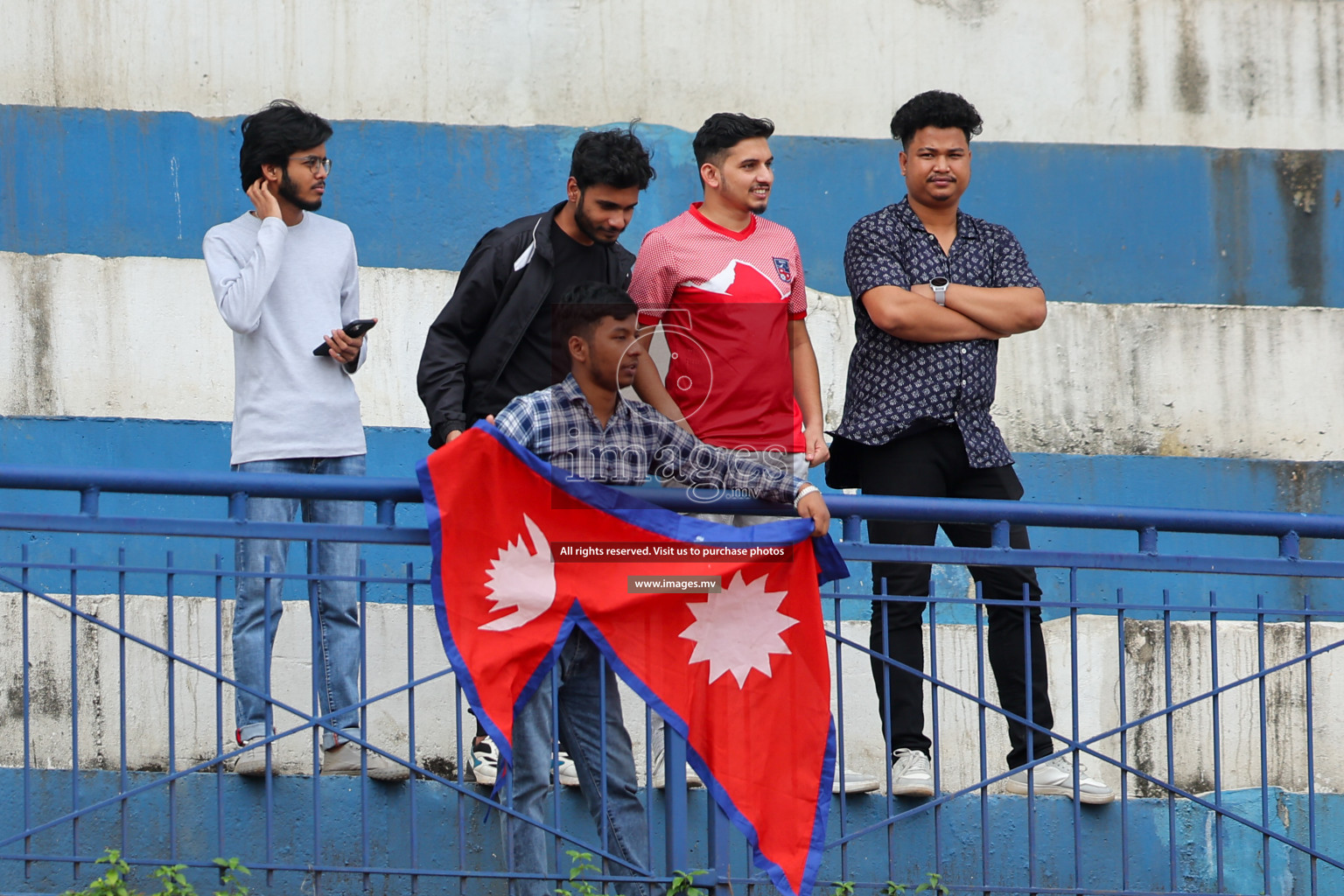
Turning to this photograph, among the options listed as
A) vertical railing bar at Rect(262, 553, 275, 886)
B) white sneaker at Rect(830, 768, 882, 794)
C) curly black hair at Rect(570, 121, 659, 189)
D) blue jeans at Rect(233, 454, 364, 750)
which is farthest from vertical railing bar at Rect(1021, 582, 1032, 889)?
vertical railing bar at Rect(262, 553, 275, 886)

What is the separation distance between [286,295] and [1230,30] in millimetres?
4865

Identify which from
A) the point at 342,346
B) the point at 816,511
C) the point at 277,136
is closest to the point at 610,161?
the point at 342,346

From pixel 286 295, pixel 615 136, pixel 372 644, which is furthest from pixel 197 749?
pixel 615 136

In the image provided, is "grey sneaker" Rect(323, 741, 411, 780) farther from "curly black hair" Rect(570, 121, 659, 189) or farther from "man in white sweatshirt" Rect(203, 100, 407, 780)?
"curly black hair" Rect(570, 121, 659, 189)

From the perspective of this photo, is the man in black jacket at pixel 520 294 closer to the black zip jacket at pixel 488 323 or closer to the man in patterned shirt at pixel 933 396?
the black zip jacket at pixel 488 323

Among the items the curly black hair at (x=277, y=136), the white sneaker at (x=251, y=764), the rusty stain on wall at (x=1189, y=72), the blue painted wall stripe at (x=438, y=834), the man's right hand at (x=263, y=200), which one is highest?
the rusty stain on wall at (x=1189, y=72)

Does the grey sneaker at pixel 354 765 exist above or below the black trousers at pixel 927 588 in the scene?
below

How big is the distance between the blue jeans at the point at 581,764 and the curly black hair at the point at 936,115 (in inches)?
82.2

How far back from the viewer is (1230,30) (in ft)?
25.0

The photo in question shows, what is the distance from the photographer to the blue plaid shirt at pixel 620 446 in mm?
4375

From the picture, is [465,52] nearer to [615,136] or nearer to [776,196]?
[776,196]

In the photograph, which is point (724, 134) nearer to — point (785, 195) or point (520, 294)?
point (520, 294)

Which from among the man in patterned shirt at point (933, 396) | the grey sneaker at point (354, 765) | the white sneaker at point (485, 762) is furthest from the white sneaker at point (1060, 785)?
the grey sneaker at point (354, 765)

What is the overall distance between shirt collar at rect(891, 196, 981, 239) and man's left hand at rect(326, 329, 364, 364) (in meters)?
1.79
